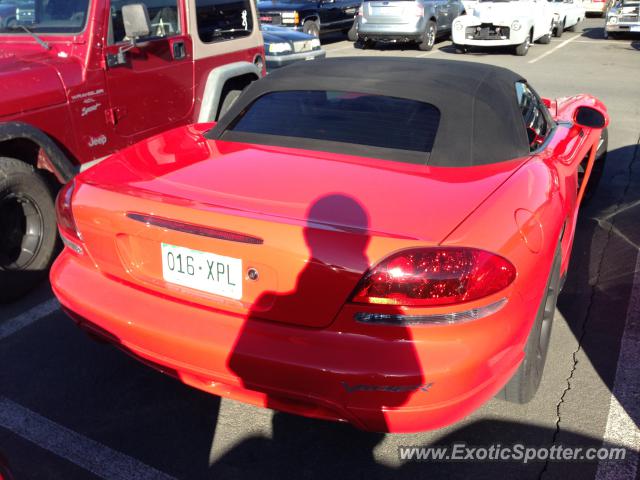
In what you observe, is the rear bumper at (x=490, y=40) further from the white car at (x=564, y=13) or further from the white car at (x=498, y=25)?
the white car at (x=564, y=13)

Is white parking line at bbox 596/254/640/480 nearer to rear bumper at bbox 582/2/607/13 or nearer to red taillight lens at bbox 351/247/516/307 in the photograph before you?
red taillight lens at bbox 351/247/516/307

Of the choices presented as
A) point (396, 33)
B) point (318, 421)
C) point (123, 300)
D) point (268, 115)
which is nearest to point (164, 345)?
point (123, 300)

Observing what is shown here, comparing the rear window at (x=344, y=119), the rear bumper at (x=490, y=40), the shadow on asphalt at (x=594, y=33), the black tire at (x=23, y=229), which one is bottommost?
the shadow on asphalt at (x=594, y=33)

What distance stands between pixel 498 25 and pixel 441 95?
13.8 m

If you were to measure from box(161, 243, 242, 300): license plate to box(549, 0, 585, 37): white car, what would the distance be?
1857 cm

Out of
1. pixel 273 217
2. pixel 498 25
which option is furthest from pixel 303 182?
pixel 498 25

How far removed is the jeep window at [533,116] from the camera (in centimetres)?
338

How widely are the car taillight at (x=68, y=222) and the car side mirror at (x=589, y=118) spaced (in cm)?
281

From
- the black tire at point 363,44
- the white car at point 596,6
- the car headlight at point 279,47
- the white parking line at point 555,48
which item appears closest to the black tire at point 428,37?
the black tire at point 363,44

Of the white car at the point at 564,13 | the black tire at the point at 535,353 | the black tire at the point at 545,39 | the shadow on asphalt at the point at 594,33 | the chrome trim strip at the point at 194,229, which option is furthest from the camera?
the shadow on asphalt at the point at 594,33

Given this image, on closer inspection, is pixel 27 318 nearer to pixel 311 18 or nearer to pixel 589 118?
pixel 589 118

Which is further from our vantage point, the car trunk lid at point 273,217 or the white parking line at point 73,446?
the white parking line at point 73,446

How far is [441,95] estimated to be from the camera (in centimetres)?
308

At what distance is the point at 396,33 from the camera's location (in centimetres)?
1667
